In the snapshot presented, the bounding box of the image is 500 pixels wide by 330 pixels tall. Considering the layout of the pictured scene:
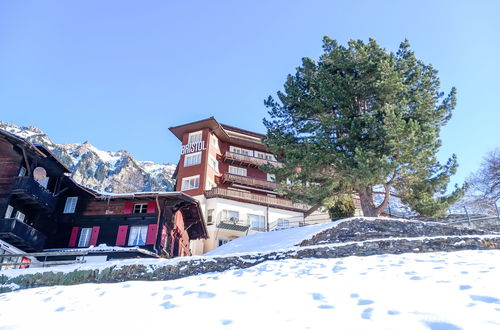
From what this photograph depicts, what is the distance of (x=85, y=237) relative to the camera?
95.5 ft

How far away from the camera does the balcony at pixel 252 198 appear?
1618 inches

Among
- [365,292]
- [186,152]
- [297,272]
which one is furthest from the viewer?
[186,152]

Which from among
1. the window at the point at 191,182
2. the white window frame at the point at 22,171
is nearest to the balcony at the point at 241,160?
the window at the point at 191,182

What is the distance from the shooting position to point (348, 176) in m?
19.1

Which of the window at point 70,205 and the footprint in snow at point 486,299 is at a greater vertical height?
the window at point 70,205

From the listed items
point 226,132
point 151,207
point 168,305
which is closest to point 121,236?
point 151,207

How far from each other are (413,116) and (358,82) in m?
3.62

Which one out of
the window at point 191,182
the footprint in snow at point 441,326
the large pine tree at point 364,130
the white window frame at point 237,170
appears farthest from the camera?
the white window frame at point 237,170

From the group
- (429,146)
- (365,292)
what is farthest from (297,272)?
(429,146)

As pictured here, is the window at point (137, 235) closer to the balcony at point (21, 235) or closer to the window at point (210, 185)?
the balcony at point (21, 235)

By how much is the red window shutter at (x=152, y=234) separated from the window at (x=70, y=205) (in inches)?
296

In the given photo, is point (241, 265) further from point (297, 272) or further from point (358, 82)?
point (358, 82)

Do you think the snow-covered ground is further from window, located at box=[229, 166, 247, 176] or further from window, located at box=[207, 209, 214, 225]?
window, located at box=[229, 166, 247, 176]

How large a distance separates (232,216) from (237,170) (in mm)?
9109
